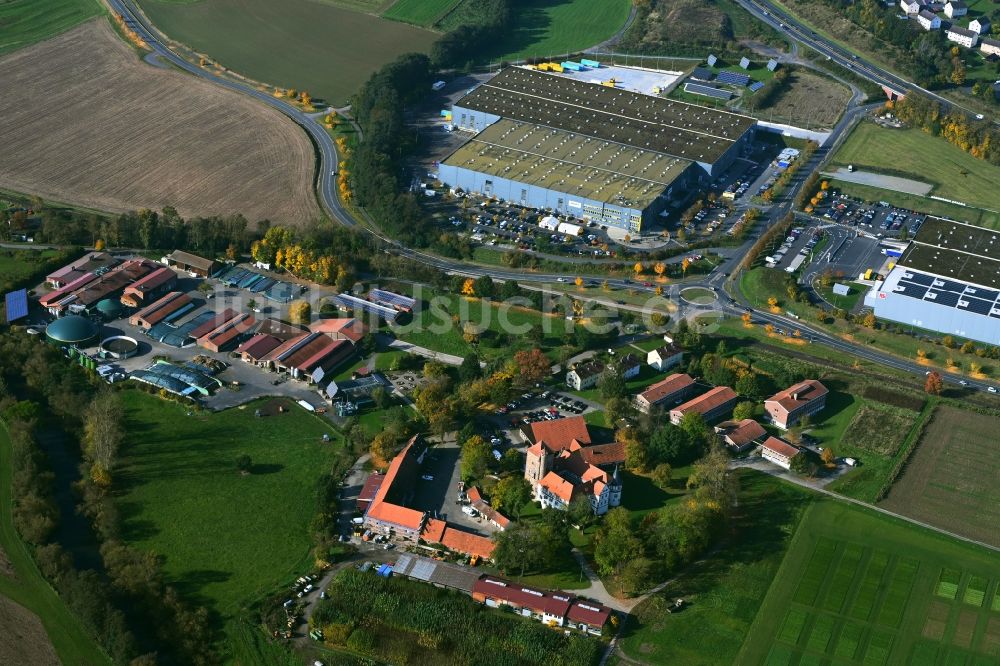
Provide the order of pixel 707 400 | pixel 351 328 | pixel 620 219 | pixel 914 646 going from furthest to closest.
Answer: pixel 620 219 → pixel 351 328 → pixel 707 400 → pixel 914 646

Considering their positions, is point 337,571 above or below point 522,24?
below

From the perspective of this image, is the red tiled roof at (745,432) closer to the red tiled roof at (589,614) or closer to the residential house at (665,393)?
the residential house at (665,393)

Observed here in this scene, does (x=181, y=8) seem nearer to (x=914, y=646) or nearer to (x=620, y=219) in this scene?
(x=620, y=219)

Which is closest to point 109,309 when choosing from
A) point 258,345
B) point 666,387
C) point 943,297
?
point 258,345

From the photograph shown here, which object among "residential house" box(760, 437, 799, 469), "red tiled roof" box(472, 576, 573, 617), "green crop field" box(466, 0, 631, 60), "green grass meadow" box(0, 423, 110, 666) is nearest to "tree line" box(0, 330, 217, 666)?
"green grass meadow" box(0, 423, 110, 666)

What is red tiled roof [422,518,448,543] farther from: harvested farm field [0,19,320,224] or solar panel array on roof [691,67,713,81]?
solar panel array on roof [691,67,713,81]

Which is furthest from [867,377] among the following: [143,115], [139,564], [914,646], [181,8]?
[181,8]
